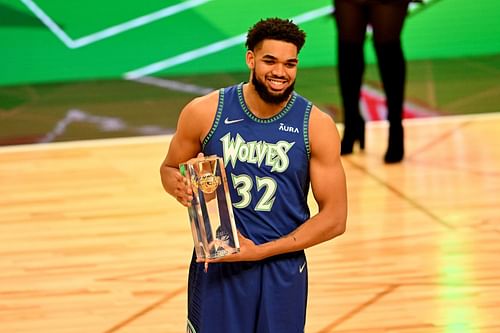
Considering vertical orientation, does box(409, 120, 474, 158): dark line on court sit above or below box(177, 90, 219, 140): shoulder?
below

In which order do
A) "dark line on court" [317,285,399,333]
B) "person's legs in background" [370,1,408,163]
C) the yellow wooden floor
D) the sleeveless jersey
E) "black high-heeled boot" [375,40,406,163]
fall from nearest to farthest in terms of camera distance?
the sleeveless jersey, "dark line on court" [317,285,399,333], the yellow wooden floor, "person's legs in background" [370,1,408,163], "black high-heeled boot" [375,40,406,163]

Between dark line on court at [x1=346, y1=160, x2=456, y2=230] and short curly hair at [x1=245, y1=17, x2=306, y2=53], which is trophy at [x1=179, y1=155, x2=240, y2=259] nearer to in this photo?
short curly hair at [x1=245, y1=17, x2=306, y2=53]

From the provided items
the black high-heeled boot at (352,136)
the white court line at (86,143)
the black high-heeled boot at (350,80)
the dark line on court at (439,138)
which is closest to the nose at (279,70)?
the black high-heeled boot at (350,80)

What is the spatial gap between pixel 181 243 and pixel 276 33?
2.78 metres

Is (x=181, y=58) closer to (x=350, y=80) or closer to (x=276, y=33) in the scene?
(x=350, y=80)

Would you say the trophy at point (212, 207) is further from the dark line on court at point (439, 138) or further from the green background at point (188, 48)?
the green background at point (188, 48)

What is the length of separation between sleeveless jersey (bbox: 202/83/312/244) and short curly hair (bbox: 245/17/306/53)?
0.18 meters

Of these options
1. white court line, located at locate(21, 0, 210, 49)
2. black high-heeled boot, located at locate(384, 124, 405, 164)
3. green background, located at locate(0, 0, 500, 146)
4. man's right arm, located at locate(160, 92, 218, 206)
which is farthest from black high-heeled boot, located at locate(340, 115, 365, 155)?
man's right arm, located at locate(160, 92, 218, 206)

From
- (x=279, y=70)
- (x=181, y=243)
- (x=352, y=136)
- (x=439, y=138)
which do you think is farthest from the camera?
(x=439, y=138)

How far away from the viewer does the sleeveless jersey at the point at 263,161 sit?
308 cm

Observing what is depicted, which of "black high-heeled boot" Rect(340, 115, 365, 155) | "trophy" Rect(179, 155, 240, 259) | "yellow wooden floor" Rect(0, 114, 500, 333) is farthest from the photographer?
"black high-heeled boot" Rect(340, 115, 365, 155)

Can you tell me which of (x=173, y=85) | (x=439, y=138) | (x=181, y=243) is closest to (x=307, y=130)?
(x=181, y=243)

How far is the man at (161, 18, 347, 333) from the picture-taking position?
3.03 meters

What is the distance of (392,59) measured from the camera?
6.82 metres
